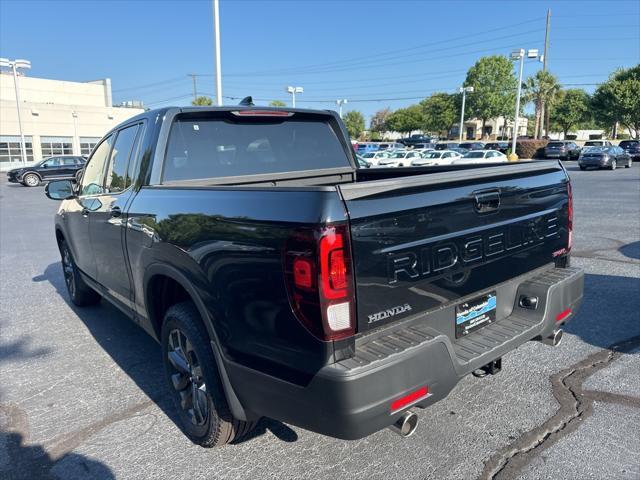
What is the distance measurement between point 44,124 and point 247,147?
166ft

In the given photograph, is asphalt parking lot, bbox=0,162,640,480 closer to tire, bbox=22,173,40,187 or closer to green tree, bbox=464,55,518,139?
tire, bbox=22,173,40,187

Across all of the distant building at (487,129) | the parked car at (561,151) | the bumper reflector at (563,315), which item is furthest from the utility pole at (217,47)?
the distant building at (487,129)

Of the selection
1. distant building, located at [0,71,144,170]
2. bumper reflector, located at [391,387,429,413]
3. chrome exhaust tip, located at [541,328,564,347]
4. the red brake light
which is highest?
distant building, located at [0,71,144,170]

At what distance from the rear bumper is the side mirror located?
343 cm

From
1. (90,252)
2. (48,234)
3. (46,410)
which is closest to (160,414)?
(46,410)

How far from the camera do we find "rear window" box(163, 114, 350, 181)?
3438mm

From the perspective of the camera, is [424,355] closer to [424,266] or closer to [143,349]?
[424,266]

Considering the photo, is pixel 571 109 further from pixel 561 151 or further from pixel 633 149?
pixel 561 151

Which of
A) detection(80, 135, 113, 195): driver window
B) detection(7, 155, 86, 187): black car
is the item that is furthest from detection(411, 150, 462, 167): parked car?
detection(80, 135, 113, 195): driver window

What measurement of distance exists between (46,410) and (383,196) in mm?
2911

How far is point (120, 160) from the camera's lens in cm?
389

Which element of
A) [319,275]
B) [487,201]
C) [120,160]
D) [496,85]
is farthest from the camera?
[496,85]

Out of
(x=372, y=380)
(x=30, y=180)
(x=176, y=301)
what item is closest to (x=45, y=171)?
(x=30, y=180)

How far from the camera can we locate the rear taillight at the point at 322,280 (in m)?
1.95
